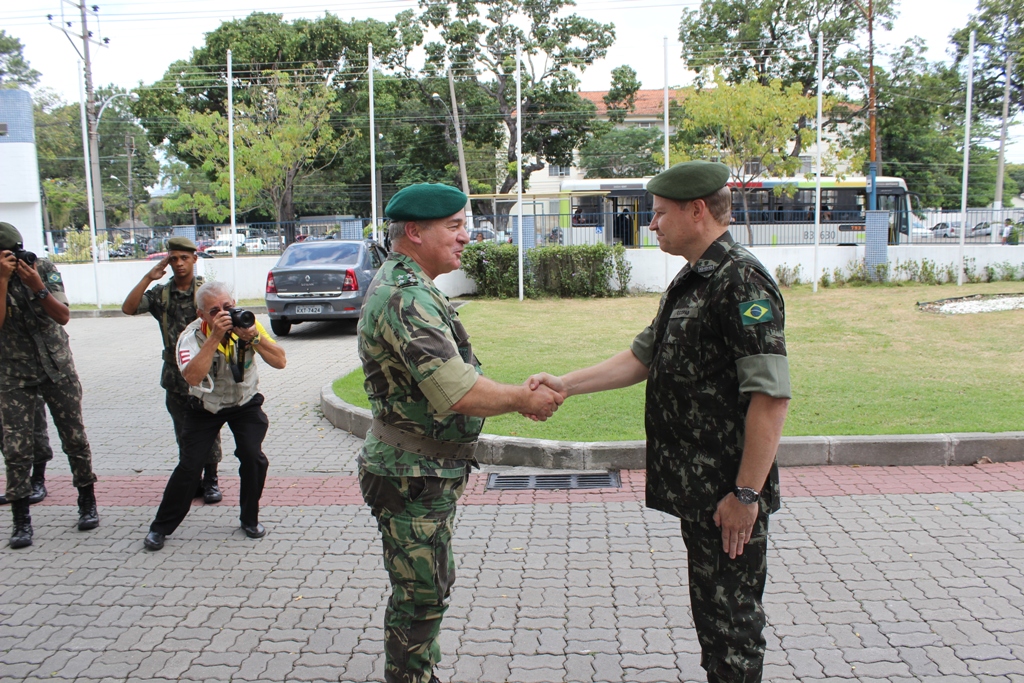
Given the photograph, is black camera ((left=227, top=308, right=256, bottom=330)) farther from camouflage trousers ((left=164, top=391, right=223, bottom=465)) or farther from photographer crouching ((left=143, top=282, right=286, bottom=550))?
camouflage trousers ((left=164, top=391, right=223, bottom=465))

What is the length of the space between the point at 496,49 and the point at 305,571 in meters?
31.2

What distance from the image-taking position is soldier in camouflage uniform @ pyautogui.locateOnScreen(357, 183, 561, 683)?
267 cm

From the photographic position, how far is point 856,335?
37.8 feet

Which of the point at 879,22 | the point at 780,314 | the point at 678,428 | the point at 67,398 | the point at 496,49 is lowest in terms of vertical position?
the point at 67,398

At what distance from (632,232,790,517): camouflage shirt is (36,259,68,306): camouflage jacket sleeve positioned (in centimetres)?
406

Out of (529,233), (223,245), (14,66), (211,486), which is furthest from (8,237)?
(14,66)

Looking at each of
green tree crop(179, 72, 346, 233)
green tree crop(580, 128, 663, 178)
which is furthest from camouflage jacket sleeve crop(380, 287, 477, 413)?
green tree crop(580, 128, 663, 178)

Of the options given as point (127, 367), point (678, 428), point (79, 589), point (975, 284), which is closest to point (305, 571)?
point (79, 589)

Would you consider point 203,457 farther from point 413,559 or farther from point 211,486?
point 413,559

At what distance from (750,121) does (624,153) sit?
1167 inches

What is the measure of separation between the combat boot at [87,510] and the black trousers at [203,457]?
60 centimetres

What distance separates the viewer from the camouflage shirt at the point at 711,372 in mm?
2420

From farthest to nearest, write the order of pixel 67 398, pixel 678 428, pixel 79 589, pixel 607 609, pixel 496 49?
1. pixel 496 49
2. pixel 67 398
3. pixel 79 589
4. pixel 607 609
5. pixel 678 428

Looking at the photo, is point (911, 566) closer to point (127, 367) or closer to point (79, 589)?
point (79, 589)
